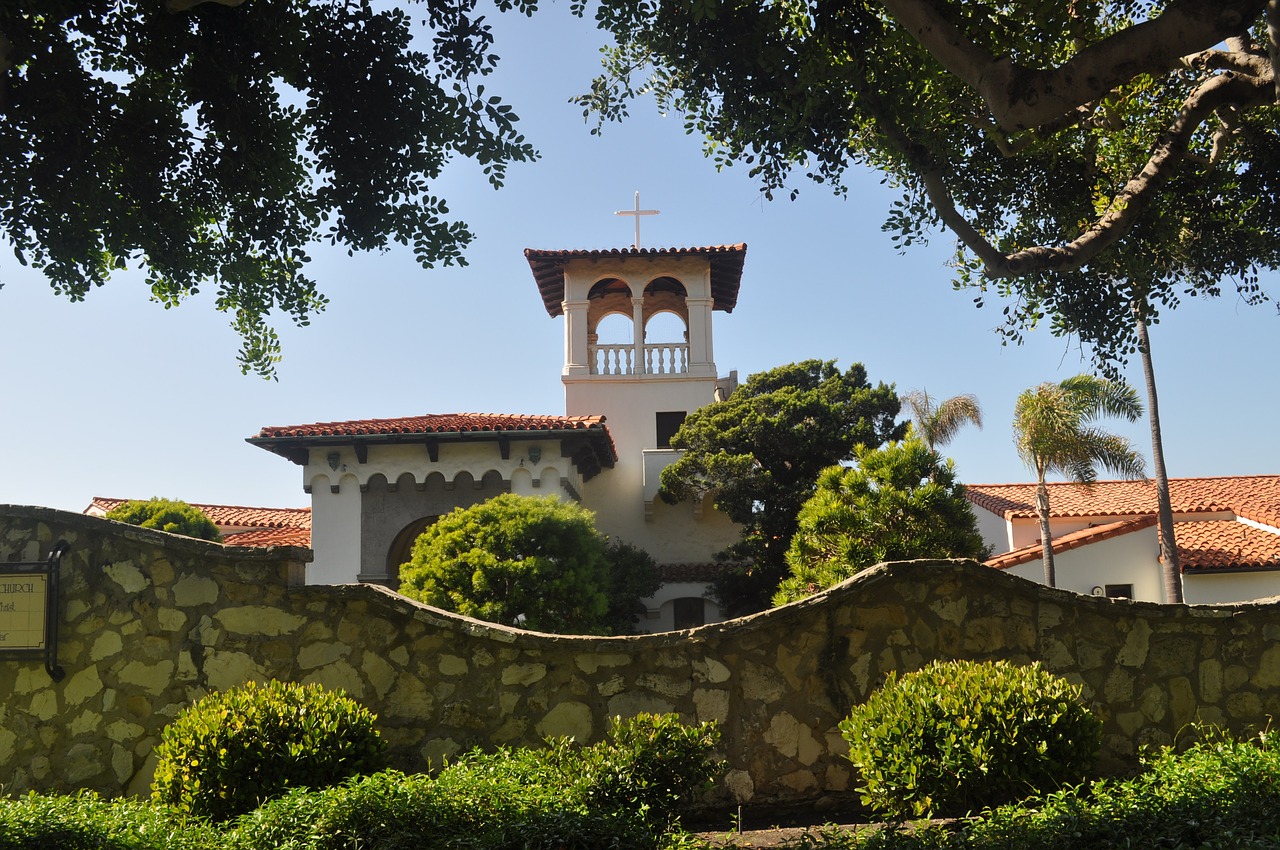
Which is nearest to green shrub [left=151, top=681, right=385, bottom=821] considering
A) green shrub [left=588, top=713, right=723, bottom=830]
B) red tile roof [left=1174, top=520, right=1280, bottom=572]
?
green shrub [left=588, top=713, right=723, bottom=830]

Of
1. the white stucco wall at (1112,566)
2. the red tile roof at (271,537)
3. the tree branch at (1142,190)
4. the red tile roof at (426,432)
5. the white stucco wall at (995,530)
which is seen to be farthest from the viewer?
the white stucco wall at (995,530)

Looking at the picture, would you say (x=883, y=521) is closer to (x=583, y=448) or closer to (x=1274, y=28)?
(x=583, y=448)

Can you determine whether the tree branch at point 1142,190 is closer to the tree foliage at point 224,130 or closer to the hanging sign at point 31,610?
the tree foliage at point 224,130

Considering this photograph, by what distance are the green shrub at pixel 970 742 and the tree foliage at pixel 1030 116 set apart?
142 inches

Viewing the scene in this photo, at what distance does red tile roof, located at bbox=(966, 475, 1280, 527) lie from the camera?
27.8 metres

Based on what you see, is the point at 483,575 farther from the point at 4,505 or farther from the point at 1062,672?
the point at 1062,672

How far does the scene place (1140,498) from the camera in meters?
29.9

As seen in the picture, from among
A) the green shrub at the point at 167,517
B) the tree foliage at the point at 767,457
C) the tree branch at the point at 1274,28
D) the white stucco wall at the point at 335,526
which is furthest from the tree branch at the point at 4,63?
the tree foliage at the point at 767,457

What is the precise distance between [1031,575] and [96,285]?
2212 centimetres

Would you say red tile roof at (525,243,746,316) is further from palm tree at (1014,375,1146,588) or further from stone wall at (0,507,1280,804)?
stone wall at (0,507,1280,804)

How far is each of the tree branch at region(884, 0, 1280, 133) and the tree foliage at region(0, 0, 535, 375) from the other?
3299 millimetres

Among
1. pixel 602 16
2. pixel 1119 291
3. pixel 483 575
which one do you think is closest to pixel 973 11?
pixel 602 16

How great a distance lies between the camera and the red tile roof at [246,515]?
26656 millimetres

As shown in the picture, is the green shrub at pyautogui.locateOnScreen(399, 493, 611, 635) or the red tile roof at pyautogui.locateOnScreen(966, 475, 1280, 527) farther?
the red tile roof at pyautogui.locateOnScreen(966, 475, 1280, 527)
